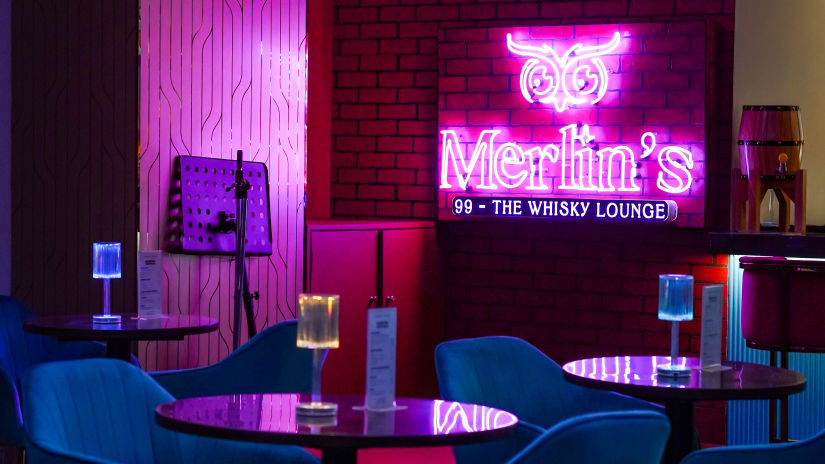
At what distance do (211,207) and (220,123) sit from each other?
1.36 feet

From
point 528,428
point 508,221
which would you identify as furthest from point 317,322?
point 508,221

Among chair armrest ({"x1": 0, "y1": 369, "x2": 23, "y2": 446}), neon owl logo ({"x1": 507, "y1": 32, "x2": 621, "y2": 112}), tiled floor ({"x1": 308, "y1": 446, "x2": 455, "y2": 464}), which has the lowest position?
tiled floor ({"x1": 308, "y1": 446, "x2": 455, "y2": 464})

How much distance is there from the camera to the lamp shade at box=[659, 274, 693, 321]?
356 cm

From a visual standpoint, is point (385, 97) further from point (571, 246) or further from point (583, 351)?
point (583, 351)

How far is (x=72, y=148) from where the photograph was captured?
491cm

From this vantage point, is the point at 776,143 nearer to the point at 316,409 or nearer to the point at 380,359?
the point at 380,359

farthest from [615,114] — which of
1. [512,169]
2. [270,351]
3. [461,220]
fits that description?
[270,351]

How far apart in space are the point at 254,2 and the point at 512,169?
74.9 inches

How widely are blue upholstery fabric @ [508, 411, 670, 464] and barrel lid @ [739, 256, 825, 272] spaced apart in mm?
2847

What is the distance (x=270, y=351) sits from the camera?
418 centimetres

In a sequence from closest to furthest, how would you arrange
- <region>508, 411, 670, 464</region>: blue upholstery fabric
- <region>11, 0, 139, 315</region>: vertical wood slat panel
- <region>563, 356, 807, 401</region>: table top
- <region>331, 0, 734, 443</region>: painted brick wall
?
1. <region>508, 411, 670, 464</region>: blue upholstery fabric
2. <region>563, 356, 807, 401</region>: table top
3. <region>11, 0, 139, 315</region>: vertical wood slat panel
4. <region>331, 0, 734, 443</region>: painted brick wall

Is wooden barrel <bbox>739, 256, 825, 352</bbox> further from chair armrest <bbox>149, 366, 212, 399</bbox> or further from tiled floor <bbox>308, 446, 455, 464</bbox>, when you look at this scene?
chair armrest <bbox>149, 366, 212, 399</bbox>

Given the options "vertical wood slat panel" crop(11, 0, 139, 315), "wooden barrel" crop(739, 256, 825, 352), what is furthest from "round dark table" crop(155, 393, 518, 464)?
"wooden barrel" crop(739, 256, 825, 352)

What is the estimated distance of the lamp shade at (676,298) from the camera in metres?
3.56
